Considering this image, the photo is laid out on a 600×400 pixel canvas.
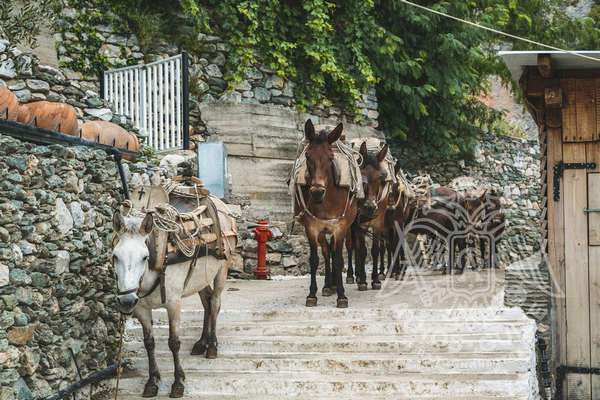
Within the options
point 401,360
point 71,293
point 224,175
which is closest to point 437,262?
point 224,175

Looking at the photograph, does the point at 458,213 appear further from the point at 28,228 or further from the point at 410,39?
the point at 28,228

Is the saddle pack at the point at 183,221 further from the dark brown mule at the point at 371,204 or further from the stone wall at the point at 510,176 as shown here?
the stone wall at the point at 510,176

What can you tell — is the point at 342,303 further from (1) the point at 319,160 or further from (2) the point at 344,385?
(2) the point at 344,385

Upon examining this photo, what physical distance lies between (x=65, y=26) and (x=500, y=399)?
9126 mm

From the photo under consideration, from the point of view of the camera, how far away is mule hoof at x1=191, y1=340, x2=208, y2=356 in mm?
7688

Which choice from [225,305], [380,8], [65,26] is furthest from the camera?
[380,8]

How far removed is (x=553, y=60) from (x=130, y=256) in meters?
4.31

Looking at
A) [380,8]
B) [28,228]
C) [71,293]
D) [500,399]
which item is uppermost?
[380,8]

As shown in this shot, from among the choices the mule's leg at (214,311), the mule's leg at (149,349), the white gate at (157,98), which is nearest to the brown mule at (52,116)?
the mule's leg at (149,349)

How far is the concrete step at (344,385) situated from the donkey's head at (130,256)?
4.75ft

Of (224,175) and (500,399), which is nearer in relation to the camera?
(500,399)

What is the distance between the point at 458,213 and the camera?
42.6 feet

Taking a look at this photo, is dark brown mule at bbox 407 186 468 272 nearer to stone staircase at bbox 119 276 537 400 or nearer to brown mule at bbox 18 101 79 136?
stone staircase at bbox 119 276 537 400

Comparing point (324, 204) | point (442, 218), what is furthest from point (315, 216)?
point (442, 218)
